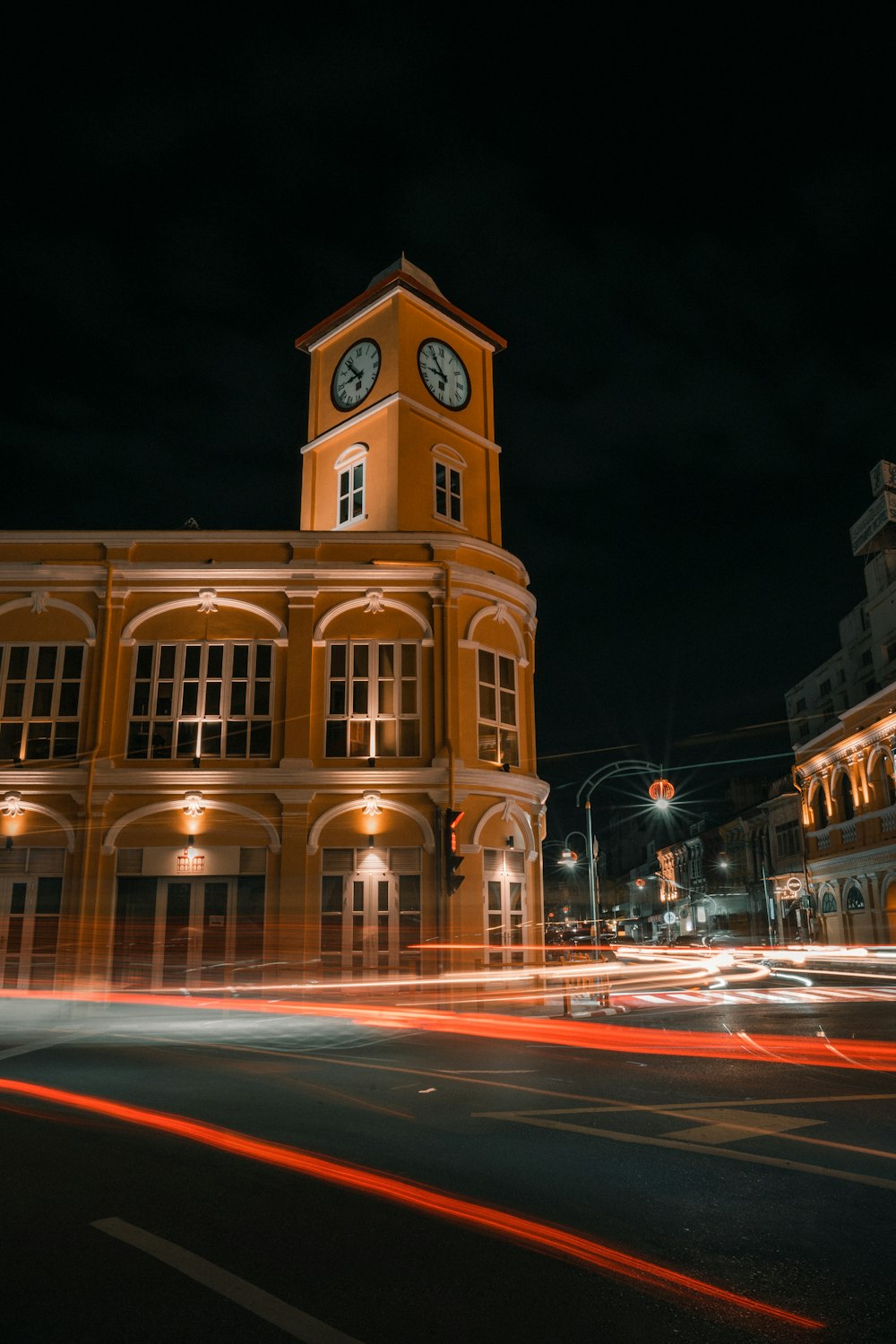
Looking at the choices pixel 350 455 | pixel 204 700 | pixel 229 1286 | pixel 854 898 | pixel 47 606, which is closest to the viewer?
pixel 229 1286

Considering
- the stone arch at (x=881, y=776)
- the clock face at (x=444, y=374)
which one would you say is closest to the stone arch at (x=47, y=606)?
the clock face at (x=444, y=374)

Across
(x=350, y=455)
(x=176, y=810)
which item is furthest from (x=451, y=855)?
(x=350, y=455)

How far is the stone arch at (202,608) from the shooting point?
2547 cm

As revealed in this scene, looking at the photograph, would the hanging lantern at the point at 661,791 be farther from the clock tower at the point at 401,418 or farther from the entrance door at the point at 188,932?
the entrance door at the point at 188,932

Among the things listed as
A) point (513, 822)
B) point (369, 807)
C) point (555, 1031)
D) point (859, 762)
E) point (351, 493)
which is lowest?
point (555, 1031)

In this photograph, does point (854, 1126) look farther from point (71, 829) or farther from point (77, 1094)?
point (71, 829)

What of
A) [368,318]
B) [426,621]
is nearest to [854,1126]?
[426,621]

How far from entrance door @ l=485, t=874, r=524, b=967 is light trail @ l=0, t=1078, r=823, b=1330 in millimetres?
15462

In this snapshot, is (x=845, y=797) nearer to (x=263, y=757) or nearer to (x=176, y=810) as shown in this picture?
(x=263, y=757)

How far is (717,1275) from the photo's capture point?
192 inches

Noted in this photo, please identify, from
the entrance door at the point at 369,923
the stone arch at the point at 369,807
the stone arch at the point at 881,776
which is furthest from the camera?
the stone arch at the point at 881,776

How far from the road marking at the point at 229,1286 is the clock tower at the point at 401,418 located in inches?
891

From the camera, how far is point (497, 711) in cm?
2597

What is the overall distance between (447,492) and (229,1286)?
2567 cm
